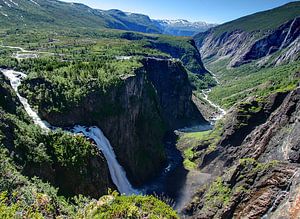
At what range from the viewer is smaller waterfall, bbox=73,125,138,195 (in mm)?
91875

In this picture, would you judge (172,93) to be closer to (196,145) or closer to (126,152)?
(196,145)

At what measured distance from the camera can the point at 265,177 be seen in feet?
226

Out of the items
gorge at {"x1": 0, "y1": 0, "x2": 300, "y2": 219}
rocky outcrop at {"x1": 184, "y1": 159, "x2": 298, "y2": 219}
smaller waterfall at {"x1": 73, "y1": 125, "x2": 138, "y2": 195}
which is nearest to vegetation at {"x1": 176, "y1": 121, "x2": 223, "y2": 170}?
gorge at {"x1": 0, "y1": 0, "x2": 300, "y2": 219}

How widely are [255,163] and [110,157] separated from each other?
1363 inches

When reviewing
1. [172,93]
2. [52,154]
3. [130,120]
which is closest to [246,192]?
[52,154]

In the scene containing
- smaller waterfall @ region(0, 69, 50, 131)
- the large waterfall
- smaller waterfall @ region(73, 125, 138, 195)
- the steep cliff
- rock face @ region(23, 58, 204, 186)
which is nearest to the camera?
the steep cliff

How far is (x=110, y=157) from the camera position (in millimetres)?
94750

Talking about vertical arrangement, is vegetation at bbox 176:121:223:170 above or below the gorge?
below

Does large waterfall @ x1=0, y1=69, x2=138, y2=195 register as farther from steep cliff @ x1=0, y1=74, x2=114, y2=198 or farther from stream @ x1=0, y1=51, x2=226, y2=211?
steep cliff @ x1=0, y1=74, x2=114, y2=198

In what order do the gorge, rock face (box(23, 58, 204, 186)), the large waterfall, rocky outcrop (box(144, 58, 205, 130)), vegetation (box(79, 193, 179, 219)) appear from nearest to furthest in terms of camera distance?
vegetation (box(79, 193, 179, 219))
the gorge
the large waterfall
rock face (box(23, 58, 204, 186))
rocky outcrop (box(144, 58, 205, 130))

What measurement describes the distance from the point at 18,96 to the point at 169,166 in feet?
164

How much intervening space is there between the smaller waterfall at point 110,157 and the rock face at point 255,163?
17.1 m

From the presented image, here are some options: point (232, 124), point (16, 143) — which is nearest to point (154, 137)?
point (232, 124)

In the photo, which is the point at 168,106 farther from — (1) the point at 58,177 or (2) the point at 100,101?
(1) the point at 58,177
